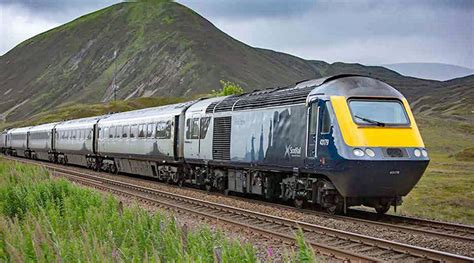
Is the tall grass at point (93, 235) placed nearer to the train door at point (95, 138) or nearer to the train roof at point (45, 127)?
the train door at point (95, 138)

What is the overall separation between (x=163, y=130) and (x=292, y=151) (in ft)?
38.4

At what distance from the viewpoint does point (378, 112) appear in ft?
53.7

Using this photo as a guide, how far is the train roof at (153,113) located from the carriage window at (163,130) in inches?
16.9

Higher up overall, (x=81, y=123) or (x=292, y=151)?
(x=81, y=123)

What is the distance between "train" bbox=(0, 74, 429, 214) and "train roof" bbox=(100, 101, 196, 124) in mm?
159

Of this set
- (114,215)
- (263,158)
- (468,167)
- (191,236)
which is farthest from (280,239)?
(468,167)

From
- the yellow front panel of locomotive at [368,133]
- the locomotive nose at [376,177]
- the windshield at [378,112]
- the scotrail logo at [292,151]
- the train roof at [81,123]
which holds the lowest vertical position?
the locomotive nose at [376,177]

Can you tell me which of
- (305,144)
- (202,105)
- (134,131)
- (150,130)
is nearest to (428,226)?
(305,144)

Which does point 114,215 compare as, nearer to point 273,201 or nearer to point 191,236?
point 191,236

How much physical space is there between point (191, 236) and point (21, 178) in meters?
13.0

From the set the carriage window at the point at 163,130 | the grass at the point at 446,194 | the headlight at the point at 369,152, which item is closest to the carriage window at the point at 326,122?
the headlight at the point at 369,152

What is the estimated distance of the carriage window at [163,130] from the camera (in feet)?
91.1

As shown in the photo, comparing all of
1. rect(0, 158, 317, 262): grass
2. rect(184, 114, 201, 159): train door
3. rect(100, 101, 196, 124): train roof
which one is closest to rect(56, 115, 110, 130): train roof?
rect(100, 101, 196, 124): train roof

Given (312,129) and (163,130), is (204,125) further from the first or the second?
(312,129)
